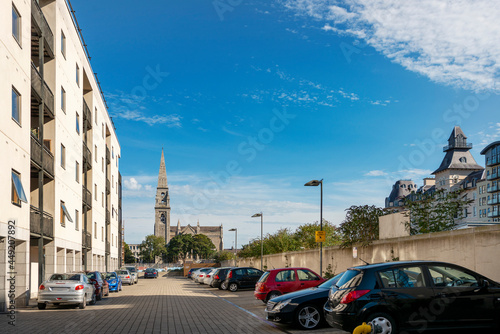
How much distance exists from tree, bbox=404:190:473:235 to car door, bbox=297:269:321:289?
4176 mm

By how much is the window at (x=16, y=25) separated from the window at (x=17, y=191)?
526 centimetres

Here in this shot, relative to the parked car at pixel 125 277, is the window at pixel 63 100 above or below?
above

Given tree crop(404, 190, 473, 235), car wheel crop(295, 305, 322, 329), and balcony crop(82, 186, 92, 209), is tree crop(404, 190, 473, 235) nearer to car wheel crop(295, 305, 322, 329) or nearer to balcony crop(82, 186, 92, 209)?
car wheel crop(295, 305, 322, 329)

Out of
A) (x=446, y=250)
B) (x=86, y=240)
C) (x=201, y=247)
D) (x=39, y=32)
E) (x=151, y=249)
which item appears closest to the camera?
(x=446, y=250)

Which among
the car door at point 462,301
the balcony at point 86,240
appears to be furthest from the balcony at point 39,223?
the car door at point 462,301

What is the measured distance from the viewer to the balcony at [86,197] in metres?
38.5

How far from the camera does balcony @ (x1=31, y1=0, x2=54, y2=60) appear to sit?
23.8 meters

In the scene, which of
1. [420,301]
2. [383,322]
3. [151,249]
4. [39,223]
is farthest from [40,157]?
[151,249]

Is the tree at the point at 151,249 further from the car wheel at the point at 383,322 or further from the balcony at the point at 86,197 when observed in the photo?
the car wheel at the point at 383,322

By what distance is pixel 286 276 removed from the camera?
20359 mm

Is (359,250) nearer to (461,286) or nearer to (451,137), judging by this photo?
(461,286)

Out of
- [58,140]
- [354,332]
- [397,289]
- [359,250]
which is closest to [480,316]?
[397,289]

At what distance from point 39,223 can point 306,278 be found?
12.4m

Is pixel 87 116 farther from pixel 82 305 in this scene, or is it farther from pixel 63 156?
pixel 82 305
